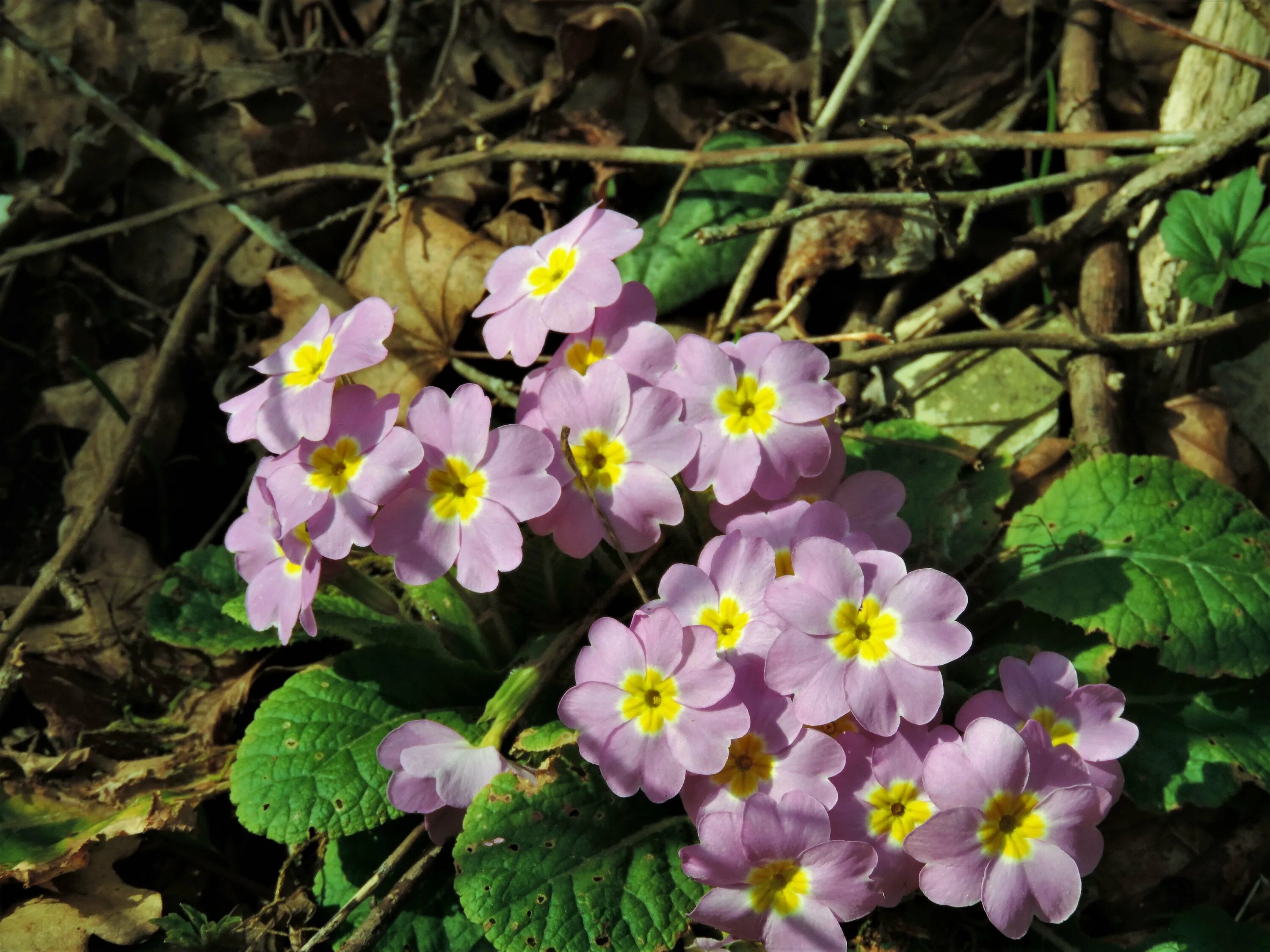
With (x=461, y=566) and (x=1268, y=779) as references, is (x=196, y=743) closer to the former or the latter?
(x=461, y=566)

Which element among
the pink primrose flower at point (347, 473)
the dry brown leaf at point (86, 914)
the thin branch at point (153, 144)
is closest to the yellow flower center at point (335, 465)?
the pink primrose flower at point (347, 473)

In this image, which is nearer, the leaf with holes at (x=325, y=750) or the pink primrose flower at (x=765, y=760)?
the pink primrose flower at (x=765, y=760)

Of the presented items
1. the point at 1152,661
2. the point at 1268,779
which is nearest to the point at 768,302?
the point at 1152,661

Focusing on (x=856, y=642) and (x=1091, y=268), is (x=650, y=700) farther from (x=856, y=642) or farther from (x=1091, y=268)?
(x=1091, y=268)

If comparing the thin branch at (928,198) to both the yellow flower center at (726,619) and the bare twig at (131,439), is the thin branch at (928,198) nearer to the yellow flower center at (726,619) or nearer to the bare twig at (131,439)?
the yellow flower center at (726,619)

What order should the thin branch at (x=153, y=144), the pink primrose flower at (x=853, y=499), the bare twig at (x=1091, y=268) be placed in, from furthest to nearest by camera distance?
1. the thin branch at (x=153, y=144)
2. the bare twig at (x=1091, y=268)
3. the pink primrose flower at (x=853, y=499)

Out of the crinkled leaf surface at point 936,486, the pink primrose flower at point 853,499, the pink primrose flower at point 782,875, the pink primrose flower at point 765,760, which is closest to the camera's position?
the pink primrose flower at point 782,875

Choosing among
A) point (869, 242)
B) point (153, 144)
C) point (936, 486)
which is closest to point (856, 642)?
point (936, 486)
